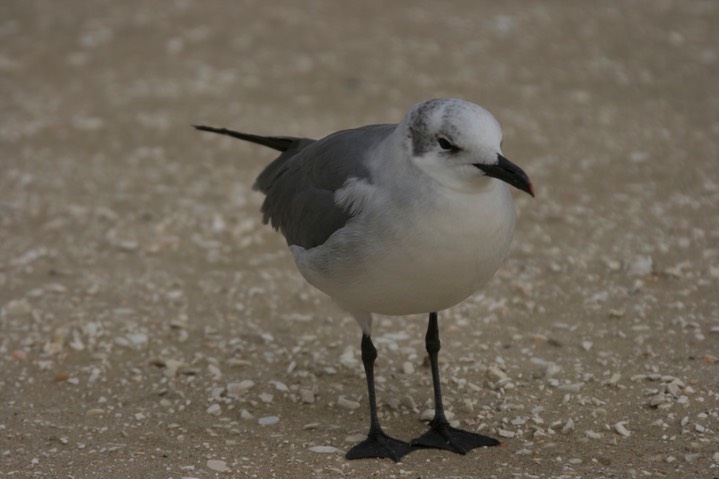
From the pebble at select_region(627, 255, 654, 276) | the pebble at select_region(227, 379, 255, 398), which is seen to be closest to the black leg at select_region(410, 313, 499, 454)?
the pebble at select_region(227, 379, 255, 398)

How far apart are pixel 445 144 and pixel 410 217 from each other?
326mm

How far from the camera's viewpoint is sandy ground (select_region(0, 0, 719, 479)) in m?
4.88

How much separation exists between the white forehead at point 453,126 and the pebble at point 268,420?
170 cm

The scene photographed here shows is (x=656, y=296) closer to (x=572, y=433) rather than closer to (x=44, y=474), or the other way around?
(x=572, y=433)

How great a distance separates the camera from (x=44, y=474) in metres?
4.58

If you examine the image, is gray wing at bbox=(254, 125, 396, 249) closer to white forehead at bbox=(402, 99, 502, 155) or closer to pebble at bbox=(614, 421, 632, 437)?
white forehead at bbox=(402, 99, 502, 155)

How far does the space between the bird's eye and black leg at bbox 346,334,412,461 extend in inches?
47.4

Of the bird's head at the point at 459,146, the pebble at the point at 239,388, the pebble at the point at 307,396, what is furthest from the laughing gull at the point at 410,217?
the pebble at the point at 239,388

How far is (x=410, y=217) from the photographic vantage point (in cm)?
407

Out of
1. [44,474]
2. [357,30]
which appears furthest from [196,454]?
[357,30]

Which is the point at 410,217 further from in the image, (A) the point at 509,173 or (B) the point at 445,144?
(A) the point at 509,173

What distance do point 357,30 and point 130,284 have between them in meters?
4.78

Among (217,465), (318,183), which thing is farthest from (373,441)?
(318,183)

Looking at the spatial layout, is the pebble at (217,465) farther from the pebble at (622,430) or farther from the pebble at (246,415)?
the pebble at (622,430)
